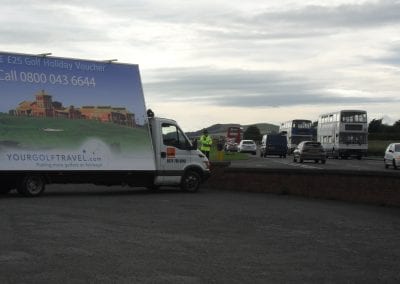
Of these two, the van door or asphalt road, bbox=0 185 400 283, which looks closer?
asphalt road, bbox=0 185 400 283

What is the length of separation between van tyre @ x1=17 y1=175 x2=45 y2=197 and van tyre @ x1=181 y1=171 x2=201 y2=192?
435cm

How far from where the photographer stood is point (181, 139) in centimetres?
2067

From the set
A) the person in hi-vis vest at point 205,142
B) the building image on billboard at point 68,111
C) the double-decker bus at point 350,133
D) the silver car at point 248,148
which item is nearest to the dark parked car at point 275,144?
the double-decker bus at point 350,133

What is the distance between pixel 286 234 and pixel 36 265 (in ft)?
14.9

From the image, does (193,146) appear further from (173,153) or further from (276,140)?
(276,140)

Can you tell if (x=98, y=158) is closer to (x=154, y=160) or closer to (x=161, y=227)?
(x=154, y=160)

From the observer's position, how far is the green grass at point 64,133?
17406mm

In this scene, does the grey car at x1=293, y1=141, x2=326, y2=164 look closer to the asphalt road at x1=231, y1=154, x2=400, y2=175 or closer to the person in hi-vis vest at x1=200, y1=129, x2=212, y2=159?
the asphalt road at x1=231, y1=154, x2=400, y2=175

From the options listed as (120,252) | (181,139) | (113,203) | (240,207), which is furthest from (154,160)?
(120,252)

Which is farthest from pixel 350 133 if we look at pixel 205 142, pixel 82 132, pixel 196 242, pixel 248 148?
pixel 196 242

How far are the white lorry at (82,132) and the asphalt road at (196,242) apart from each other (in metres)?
1.26

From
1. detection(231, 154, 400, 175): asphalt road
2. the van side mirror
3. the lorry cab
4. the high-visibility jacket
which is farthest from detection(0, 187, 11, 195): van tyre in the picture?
detection(231, 154, 400, 175): asphalt road

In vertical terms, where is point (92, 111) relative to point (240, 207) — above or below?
above

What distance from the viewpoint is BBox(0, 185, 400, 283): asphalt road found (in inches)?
309
